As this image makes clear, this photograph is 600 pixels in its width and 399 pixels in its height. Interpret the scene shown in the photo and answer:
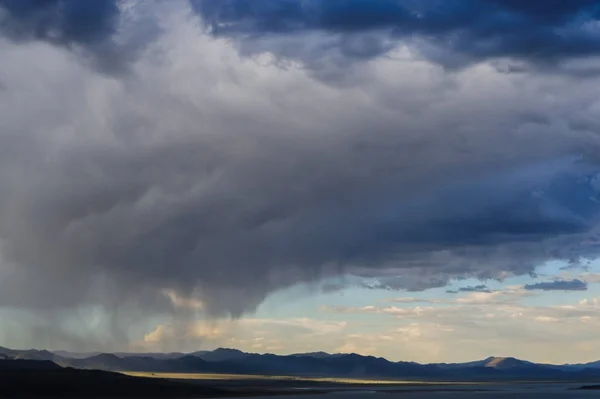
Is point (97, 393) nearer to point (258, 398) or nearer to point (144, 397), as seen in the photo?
point (144, 397)

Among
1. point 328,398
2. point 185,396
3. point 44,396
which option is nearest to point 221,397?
point 185,396

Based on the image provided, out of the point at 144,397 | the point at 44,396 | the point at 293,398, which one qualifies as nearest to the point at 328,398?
the point at 293,398

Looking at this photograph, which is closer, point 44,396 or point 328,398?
point 44,396

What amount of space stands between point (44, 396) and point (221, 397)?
39.1 m

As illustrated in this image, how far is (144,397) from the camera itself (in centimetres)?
19438

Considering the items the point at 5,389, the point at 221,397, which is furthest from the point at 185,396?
the point at 5,389

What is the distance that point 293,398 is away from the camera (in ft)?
636

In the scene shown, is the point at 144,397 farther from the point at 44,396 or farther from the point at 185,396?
the point at 44,396

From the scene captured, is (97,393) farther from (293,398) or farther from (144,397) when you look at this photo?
(293,398)

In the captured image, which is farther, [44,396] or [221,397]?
[221,397]

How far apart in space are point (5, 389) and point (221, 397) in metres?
47.6

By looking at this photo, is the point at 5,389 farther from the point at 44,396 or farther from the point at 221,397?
the point at 221,397

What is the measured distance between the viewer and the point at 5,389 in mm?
188250

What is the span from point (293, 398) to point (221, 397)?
55.3ft
